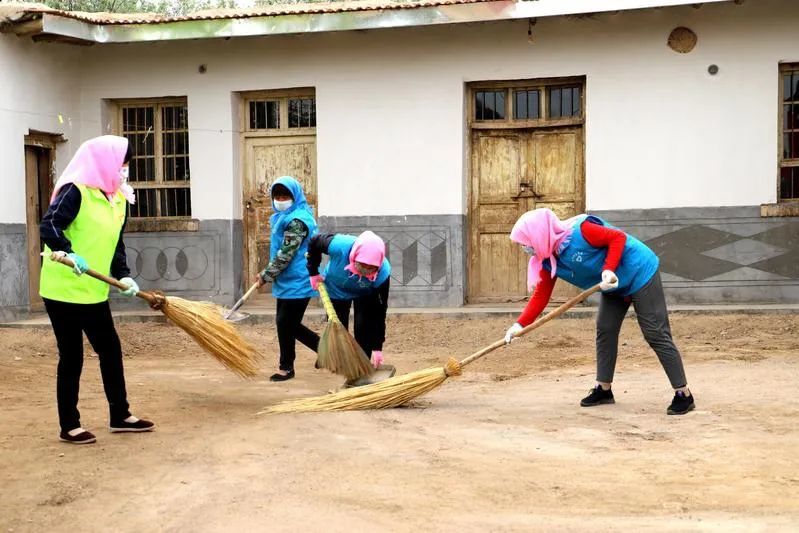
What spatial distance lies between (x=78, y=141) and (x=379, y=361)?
720 cm

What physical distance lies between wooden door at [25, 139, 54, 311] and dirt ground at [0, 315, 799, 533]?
384 centimetres

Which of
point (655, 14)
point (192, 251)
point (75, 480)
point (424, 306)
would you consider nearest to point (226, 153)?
point (192, 251)

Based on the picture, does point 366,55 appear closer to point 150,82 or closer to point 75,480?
Answer: point 150,82

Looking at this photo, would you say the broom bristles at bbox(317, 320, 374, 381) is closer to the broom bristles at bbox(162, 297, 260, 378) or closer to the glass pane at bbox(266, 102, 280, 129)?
the broom bristles at bbox(162, 297, 260, 378)

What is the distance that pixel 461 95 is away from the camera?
11359 millimetres

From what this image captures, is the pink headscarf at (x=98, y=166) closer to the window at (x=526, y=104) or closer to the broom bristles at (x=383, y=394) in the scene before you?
the broom bristles at (x=383, y=394)

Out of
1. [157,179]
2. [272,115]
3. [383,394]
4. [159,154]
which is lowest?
[383,394]

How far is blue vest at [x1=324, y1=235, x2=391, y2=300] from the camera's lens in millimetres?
6645

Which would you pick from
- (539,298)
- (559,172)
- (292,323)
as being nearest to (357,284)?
(292,323)

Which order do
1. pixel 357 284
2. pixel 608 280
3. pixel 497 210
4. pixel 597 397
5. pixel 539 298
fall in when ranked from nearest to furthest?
pixel 608 280 < pixel 539 298 < pixel 597 397 < pixel 357 284 < pixel 497 210

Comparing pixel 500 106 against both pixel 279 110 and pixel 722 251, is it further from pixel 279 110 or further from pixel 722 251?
pixel 722 251

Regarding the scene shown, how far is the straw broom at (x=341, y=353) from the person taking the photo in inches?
252

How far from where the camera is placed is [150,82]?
12.2 meters

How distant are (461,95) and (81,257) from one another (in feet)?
23.1
